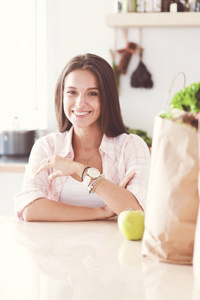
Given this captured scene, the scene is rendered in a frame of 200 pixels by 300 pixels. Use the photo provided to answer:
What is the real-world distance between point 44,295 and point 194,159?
1.27 ft

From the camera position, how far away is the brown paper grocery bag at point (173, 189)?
1004 millimetres

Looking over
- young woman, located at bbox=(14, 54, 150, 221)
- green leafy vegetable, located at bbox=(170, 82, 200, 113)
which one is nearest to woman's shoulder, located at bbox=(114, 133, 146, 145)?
young woman, located at bbox=(14, 54, 150, 221)

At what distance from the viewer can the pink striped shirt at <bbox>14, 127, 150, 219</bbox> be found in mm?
1843

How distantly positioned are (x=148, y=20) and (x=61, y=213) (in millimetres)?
2071

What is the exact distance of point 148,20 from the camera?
11.1 feet

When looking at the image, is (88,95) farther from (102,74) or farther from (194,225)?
(194,225)

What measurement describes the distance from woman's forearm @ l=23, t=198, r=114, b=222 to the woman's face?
446 mm

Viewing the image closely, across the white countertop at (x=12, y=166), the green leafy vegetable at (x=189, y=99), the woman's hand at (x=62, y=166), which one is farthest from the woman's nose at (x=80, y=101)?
the white countertop at (x=12, y=166)

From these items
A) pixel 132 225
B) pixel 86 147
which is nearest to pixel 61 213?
pixel 132 225

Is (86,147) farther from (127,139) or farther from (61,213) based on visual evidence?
(61,213)

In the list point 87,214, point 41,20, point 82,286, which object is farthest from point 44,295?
point 41,20

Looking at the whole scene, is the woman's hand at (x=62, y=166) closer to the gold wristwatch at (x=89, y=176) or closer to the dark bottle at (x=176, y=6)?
the gold wristwatch at (x=89, y=176)

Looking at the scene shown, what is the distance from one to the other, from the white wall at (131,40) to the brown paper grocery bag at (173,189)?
8.45ft

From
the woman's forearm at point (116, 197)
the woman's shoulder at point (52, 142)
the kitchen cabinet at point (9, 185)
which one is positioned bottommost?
the kitchen cabinet at point (9, 185)
